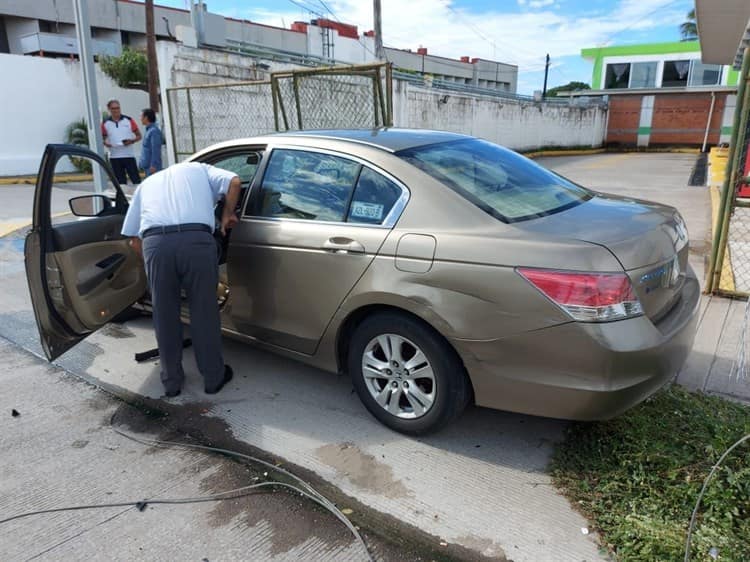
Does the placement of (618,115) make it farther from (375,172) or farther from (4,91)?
(375,172)

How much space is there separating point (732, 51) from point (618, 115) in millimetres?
21477

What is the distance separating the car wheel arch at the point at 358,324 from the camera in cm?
287

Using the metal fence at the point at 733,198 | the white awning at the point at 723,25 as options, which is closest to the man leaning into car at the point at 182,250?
the metal fence at the point at 733,198

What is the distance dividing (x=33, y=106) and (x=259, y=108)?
11.2m

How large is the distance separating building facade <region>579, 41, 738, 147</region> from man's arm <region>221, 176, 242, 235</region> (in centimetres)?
3339

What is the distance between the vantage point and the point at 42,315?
352 cm

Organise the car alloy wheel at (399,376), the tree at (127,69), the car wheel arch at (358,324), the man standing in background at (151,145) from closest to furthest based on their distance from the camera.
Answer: the car wheel arch at (358,324) < the car alloy wheel at (399,376) < the man standing in background at (151,145) < the tree at (127,69)

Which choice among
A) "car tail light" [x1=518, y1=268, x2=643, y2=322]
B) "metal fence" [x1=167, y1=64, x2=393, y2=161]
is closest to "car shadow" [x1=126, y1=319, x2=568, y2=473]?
"car tail light" [x1=518, y1=268, x2=643, y2=322]

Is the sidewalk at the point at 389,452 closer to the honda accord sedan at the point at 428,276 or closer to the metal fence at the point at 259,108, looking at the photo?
the honda accord sedan at the point at 428,276

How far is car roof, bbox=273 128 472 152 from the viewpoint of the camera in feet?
11.0

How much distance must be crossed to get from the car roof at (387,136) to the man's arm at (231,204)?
472mm

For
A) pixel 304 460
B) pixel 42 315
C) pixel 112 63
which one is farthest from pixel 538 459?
pixel 112 63

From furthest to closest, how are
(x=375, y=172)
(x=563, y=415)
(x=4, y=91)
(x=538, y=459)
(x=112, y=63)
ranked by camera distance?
(x=112, y=63), (x=4, y=91), (x=375, y=172), (x=538, y=459), (x=563, y=415)

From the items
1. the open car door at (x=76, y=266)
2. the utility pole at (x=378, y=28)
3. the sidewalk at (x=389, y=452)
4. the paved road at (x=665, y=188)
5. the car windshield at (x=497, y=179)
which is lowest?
the sidewalk at (x=389, y=452)
